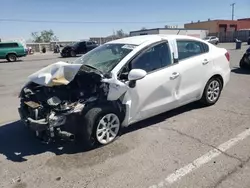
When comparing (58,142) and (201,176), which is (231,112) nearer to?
(201,176)

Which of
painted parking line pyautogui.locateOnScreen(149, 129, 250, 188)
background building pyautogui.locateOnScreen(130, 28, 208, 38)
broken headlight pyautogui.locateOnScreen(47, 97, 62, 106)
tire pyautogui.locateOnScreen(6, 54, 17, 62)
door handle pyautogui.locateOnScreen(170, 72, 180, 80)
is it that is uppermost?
background building pyautogui.locateOnScreen(130, 28, 208, 38)

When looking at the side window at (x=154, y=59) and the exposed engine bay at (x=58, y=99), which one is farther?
the side window at (x=154, y=59)

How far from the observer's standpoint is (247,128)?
14.7 ft

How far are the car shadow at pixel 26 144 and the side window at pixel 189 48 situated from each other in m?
1.30

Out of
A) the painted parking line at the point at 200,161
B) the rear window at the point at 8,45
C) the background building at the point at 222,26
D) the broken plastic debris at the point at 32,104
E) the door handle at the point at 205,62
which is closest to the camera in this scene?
the painted parking line at the point at 200,161

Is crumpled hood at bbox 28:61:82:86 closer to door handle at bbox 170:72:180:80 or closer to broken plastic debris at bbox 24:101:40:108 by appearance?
broken plastic debris at bbox 24:101:40:108

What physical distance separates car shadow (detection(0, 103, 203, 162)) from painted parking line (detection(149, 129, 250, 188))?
1149 millimetres

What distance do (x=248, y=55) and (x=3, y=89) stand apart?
9.68 meters

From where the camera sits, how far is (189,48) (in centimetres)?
518

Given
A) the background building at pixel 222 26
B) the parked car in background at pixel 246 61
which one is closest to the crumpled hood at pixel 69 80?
the parked car in background at pixel 246 61

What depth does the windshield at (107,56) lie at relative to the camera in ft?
14.1

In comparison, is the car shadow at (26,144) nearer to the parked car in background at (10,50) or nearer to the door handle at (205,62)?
the door handle at (205,62)

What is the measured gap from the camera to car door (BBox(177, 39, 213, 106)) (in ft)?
16.0

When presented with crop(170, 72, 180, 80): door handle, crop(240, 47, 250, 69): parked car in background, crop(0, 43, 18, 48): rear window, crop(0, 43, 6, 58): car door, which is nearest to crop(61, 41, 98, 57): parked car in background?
crop(0, 43, 18, 48): rear window
